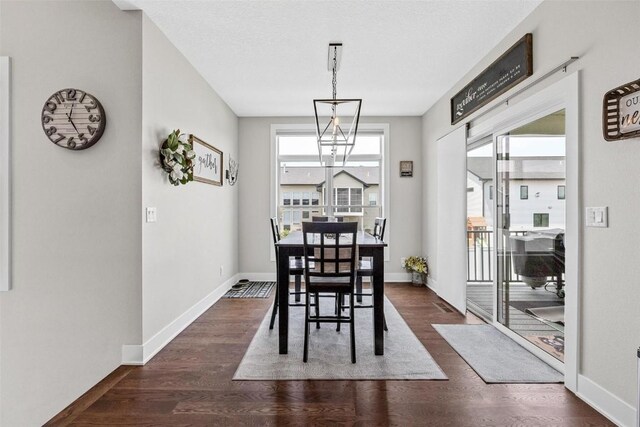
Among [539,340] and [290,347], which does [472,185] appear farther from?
[290,347]

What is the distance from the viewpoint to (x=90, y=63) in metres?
2.45

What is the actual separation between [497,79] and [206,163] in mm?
3039

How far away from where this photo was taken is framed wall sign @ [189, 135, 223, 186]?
11.4ft

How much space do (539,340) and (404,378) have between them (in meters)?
1.26

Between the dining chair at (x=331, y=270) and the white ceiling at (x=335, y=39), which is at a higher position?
the white ceiling at (x=335, y=39)

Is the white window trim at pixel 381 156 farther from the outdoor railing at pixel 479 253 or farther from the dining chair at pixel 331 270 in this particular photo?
the dining chair at pixel 331 270

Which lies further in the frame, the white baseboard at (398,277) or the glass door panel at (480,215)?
the white baseboard at (398,277)

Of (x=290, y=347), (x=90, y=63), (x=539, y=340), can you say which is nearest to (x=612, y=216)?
(x=539, y=340)

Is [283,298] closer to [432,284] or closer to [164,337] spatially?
[164,337]

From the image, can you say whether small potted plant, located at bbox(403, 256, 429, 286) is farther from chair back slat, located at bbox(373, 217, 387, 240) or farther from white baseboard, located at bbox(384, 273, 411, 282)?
chair back slat, located at bbox(373, 217, 387, 240)

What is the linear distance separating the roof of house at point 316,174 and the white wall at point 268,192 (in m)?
0.28

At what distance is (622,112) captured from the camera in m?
1.70

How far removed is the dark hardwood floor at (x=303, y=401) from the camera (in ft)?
6.00

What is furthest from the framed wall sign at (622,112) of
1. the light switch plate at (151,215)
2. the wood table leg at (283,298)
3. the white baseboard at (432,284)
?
the white baseboard at (432,284)
